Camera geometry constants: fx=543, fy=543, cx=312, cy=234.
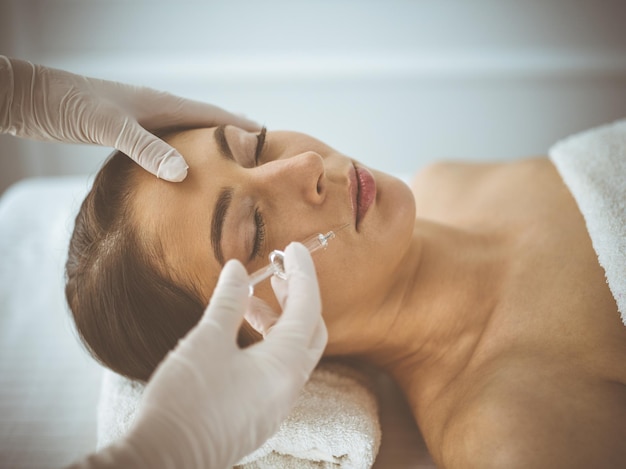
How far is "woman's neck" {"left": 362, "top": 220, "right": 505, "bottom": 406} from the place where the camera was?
1.20m

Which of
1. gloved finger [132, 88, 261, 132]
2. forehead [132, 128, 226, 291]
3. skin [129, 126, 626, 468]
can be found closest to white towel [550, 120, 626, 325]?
skin [129, 126, 626, 468]

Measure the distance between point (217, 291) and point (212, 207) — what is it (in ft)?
0.75

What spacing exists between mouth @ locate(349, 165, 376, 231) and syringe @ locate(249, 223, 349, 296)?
0.15ft

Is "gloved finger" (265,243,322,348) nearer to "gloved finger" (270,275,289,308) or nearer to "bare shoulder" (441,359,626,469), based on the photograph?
"gloved finger" (270,275,289,308)

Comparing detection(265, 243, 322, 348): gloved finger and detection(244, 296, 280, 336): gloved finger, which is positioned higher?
detection(265, 243, 322, 348): gloved finger

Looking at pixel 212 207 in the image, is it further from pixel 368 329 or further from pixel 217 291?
pixel 368 329

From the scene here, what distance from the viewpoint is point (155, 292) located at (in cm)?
104

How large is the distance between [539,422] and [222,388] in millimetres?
544

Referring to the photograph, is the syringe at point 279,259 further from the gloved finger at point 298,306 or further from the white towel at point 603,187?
the white towel at point 603,187

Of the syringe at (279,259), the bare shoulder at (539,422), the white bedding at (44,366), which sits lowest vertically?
the white bedding at (44,366)

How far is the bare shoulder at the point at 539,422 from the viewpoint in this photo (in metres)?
0.87

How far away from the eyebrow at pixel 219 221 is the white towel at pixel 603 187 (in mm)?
736

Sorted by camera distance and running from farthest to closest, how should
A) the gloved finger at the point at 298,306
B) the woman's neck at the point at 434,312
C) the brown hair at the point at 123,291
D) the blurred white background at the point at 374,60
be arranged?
the blurred white background at the point at 374,60 → the woman's neck at the point at 434,312 → the brown hair at the point at 123,291 → the gloved finger at the point at 298,306

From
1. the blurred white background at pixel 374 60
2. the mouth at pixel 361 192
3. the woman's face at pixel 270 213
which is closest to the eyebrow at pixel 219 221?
the woman's face at pixel 270 213
